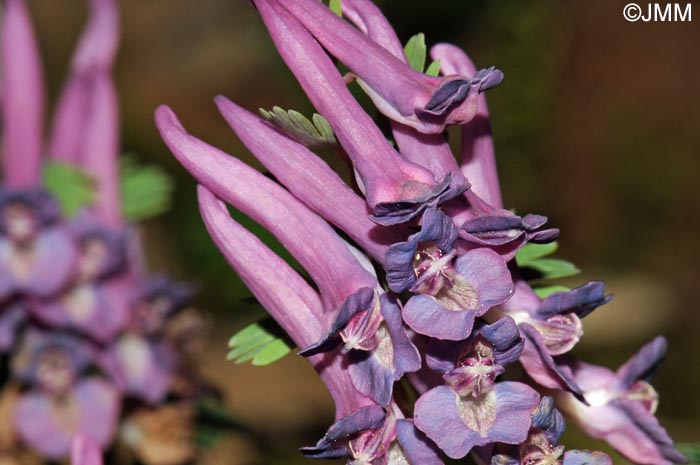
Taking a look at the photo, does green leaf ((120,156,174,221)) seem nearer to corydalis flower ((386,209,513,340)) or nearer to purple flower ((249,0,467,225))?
purple flower ((249,0,467,225))

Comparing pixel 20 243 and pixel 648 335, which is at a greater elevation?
pixel 20 243

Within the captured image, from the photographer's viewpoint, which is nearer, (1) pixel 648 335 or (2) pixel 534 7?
(1) pixel 648 335

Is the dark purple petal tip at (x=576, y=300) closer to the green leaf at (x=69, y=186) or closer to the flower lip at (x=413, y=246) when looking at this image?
the flower lip at (x=413, y=246)

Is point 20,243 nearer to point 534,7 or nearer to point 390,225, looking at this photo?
point 390,225

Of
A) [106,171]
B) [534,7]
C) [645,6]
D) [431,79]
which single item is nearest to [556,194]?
[534,7]

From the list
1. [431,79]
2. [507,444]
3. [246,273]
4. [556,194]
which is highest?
[431,79]
